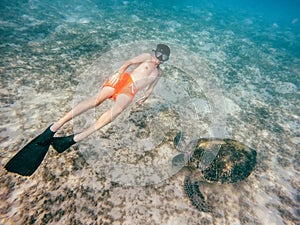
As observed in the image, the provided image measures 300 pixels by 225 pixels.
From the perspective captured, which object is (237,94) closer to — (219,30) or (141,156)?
(141,156)

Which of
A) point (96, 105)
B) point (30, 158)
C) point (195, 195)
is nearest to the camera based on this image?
point (30, 158)

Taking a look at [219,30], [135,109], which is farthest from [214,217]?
[219,30]

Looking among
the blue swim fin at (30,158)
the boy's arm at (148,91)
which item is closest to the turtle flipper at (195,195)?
the boy's arm at (148,91)

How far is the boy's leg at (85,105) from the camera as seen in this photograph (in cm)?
371

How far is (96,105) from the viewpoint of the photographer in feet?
13.6

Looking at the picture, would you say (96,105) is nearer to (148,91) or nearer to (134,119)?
(134,119)

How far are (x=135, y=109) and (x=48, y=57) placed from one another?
438cm

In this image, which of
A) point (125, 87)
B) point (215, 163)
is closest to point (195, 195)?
point (215, 163)

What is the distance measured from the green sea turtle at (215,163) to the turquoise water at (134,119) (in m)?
0.20

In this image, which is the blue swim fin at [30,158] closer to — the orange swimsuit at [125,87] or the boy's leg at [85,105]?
the boy's leg at [85,105]

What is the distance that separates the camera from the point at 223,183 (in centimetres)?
402

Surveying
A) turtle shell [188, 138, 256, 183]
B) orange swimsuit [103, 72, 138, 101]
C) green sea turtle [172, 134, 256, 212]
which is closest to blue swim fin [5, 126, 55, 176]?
orange swimsuit [103, 72, 138, 101]

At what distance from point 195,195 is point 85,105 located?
9.10 ft

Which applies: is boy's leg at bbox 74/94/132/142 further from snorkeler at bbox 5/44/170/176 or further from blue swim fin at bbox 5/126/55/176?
blue swim fin at bbox 5/126/55/176
